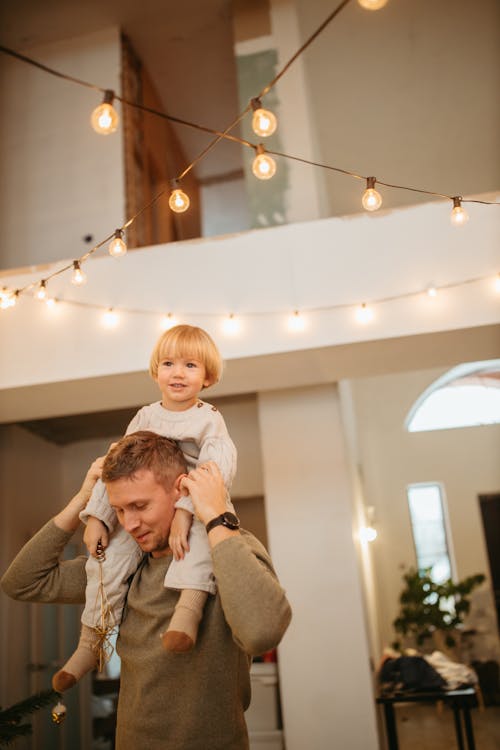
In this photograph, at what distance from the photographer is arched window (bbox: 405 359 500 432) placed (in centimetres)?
885

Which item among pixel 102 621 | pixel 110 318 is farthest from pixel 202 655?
pixel 110 318

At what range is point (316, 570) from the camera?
4.40 m

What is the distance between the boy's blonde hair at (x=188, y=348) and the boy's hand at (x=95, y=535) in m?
0.63

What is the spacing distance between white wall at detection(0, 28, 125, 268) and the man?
4469 millimetres

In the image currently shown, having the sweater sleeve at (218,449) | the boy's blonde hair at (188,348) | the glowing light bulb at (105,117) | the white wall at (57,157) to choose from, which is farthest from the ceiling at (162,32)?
the sweater sleeve at (218,449)

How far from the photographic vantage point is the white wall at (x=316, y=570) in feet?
13.6

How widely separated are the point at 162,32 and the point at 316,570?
18.2 feet

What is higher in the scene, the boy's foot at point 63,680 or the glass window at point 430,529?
the glass window at point 430,529

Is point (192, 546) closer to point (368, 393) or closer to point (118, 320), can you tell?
point (118, 320)

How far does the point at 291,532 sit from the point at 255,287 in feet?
5.98

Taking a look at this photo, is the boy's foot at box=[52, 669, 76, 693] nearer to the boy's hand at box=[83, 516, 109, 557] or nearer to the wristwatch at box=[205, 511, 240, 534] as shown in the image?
the boy's hand at box=[83, 516, 109, 557]

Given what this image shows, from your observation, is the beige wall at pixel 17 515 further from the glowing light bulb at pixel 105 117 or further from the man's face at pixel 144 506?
the man's face at pixel 144 506

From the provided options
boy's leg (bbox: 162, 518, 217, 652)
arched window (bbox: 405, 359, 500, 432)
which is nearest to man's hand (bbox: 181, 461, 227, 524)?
boy's leg (bbox: 162, 518, 217, 652)

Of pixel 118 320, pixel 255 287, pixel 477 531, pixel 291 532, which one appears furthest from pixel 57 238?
pixel 477 531
